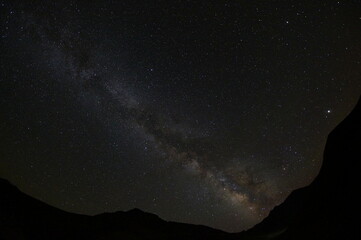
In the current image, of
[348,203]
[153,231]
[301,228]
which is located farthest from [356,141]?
[153,231]

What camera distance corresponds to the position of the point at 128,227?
Result: 24875 mm

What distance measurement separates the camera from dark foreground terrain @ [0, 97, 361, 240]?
14.4m

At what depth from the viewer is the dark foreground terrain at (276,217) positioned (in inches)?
567

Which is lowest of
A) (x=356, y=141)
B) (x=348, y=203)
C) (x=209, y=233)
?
(x=209, y=233)

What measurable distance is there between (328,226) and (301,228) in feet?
7.35

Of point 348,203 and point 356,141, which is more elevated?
point 356,141

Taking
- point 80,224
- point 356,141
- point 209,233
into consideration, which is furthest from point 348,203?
point 80,224

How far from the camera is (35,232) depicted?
1981 centimetres

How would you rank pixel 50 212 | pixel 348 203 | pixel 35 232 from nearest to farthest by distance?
pixel 348 203 → pixel 35 232 → pixel 50 212

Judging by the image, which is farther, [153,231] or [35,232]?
[153,231]

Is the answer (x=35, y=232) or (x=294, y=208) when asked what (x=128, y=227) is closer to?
(x=35, y=232)

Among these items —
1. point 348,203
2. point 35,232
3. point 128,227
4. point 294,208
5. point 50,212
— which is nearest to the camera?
point 348,203

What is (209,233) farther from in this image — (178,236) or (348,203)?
(348,203)

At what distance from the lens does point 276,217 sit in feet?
92.0
